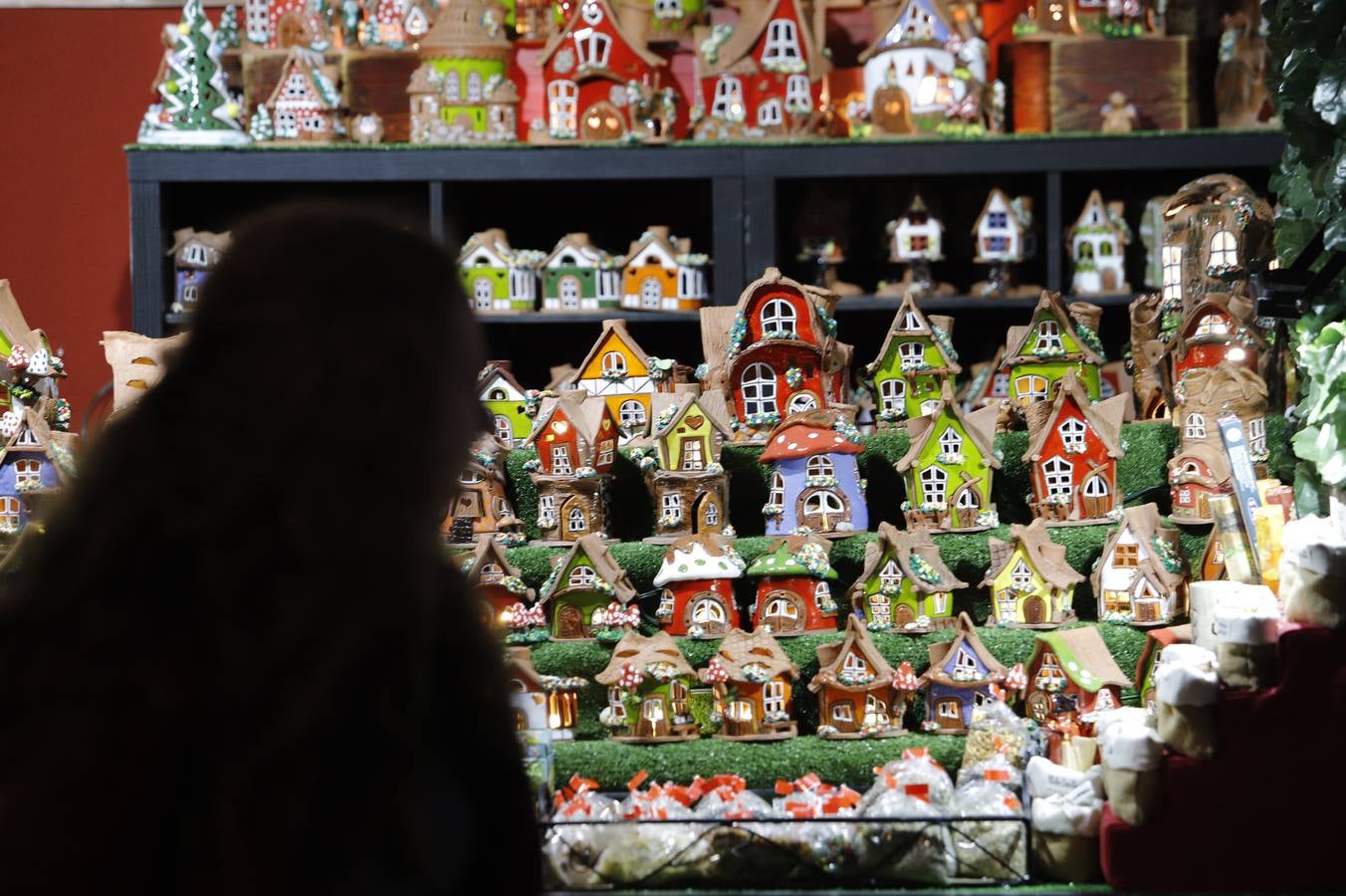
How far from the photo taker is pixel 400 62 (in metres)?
3.91

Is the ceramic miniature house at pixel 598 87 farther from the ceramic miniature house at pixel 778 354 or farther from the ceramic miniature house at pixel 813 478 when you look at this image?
the ceramic miniature house at pixel 813 478

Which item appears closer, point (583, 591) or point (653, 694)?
point (653, 694)

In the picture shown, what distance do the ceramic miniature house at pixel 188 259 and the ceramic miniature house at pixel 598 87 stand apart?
760 millimetres

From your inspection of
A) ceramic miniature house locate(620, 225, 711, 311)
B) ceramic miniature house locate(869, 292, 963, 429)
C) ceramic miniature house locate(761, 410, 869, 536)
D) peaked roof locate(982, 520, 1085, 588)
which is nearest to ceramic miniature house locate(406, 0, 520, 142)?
ceramic miniature house locate(620, 225, 711, 311)

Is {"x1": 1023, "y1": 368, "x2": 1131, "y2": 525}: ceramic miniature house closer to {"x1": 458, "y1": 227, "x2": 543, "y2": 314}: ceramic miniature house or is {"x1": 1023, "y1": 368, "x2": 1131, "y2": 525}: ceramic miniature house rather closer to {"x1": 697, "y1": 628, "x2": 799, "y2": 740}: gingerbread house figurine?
{"x1": 697, "y1": 628, "x2": 799, "y2": 740}: gingerbread house figurine

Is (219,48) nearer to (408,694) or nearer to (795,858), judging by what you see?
(795,858)

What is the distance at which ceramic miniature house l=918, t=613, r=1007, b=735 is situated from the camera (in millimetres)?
2512

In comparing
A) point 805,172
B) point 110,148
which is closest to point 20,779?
point 805,172

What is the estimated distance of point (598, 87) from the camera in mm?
3732

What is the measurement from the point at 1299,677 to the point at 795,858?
26.0 inches

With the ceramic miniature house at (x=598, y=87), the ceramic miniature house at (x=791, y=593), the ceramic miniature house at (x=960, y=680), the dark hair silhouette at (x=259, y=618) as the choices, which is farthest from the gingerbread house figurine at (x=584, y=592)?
the dark hair silhouette at (x=259, y=618)

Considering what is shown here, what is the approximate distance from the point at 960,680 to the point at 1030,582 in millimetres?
238

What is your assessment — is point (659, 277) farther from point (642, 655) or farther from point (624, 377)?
point (642, 655)

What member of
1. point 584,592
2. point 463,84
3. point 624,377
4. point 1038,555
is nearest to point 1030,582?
point 1038,555
